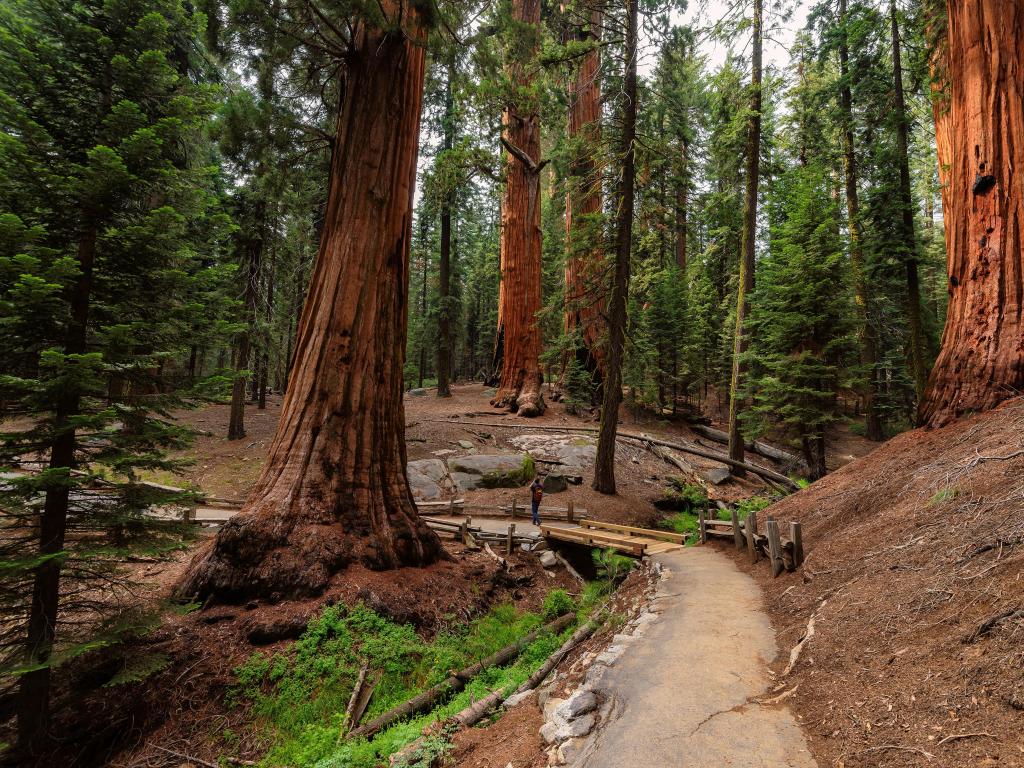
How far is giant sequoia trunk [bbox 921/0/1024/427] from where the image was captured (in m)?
6.02

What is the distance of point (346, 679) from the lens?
4785 millimetres

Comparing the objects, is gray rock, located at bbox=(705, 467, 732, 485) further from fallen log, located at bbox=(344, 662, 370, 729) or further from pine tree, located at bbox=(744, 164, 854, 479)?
fallen log, located at bbox=(344, 662, 370, 729)

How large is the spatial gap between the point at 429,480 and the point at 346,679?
27.4ft

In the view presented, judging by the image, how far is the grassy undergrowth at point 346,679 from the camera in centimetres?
404

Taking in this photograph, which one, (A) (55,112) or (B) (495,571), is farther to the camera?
(B) (495,571)

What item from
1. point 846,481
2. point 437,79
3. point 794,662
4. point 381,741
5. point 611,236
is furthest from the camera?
point 611,236

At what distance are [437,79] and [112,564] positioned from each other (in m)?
9.51

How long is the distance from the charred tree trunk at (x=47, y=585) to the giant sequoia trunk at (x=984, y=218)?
10.7m

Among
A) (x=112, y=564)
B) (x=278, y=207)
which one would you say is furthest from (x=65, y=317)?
(x=278, y=207)

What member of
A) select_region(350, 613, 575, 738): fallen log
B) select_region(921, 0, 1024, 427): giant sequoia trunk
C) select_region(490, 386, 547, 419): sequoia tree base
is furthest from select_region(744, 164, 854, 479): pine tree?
select_region(350, 613, 575, 738): fallen log

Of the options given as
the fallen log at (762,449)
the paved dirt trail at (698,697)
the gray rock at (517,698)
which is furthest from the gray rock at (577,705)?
the fallen log at (762,449)

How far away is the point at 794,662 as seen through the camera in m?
3.47

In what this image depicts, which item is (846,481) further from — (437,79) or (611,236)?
(437,79)

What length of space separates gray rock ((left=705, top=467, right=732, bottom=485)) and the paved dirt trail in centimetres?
1011
